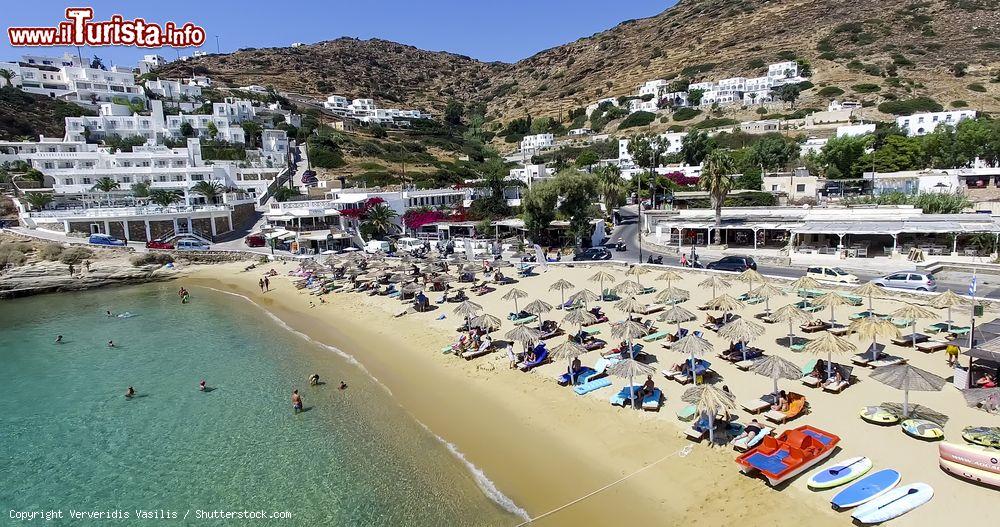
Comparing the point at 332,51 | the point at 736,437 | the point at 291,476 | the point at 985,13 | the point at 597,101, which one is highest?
the point at 332,51

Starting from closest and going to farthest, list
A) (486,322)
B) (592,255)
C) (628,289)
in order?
(486,322), (628,289), (592,255)

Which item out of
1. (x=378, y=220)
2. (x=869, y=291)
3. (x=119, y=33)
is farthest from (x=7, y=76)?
(x=869, y=291)

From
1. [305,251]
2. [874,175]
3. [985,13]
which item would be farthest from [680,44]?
[305,251]

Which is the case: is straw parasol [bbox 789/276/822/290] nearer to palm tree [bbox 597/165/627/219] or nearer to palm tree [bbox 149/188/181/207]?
Answer: palm tree [bbox 597/165/627/219]

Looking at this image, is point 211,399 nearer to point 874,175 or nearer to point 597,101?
point 874,175

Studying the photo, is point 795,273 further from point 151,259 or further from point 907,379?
point 151,259

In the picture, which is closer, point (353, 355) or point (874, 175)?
point (353, 355)

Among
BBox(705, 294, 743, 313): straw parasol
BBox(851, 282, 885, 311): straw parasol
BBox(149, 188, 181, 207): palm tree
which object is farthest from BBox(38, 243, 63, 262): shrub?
BBox(851, 282, 885, 311): straw parasol

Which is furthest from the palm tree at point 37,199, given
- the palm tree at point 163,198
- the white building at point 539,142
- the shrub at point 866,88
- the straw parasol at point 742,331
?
the shrub at point 866,88
